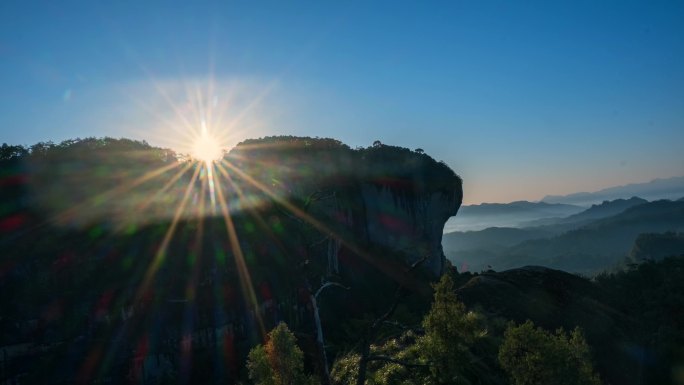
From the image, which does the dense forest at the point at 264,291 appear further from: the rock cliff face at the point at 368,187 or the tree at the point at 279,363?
the rock cliff face at the point at 368,187

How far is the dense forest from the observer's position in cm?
1234

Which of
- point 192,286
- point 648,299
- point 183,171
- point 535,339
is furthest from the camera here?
point 183,171

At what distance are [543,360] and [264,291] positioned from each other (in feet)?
72.5

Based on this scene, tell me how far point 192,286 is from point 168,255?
368 cm

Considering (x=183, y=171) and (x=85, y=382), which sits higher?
(x=183, y=171)

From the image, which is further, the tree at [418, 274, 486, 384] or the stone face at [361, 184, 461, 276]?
the stone face at [361, 184, 461, 276]

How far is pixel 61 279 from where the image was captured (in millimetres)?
25234

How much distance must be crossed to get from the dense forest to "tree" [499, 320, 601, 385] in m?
0.04

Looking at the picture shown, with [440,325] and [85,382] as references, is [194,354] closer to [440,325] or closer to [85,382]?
[85,382]

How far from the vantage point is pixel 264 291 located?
95.8 feet

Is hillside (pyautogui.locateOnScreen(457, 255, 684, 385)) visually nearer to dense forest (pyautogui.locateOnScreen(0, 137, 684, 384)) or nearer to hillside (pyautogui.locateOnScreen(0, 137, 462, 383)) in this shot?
dense forest (pyautogui.locateOnScreen(0, 137, 684, 384))

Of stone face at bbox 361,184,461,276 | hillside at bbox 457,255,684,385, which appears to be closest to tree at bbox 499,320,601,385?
hillside at bbox 457,255,684,385

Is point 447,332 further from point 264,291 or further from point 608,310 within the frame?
point 608,310

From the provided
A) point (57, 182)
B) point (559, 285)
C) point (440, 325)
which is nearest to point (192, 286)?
point (57, 182)
